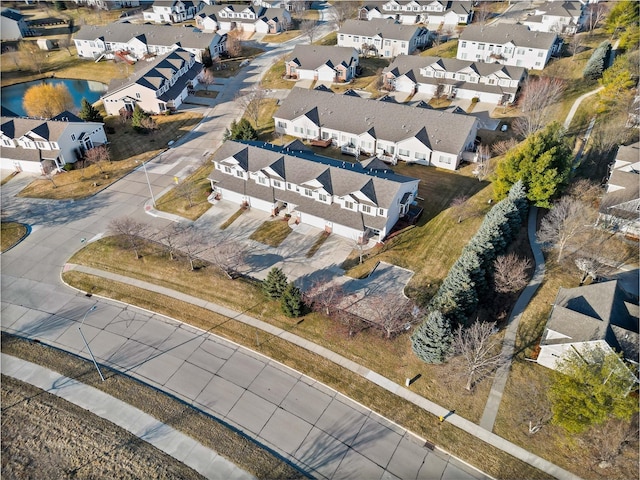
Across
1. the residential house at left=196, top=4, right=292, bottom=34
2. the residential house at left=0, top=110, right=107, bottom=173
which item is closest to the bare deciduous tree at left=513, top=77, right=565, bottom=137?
the residential house at left=0, top=110, right=107, bottom=173

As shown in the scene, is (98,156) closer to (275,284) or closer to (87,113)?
(87,113)

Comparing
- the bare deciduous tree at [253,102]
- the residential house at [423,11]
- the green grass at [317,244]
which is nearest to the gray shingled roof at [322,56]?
the bare deciduous tree at [253,102]

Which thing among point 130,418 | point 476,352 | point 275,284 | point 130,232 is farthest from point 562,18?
point 130,418

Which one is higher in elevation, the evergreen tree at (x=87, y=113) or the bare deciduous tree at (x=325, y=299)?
the evergreen tree at (x=87, y=113)

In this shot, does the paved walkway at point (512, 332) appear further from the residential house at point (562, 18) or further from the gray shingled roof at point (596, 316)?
the residential house at point (562, 18)

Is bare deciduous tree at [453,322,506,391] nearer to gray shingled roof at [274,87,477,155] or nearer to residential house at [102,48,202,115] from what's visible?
gray shingled roof at [274,87,477,155]

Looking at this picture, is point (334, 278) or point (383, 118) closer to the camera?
point (334, 278)

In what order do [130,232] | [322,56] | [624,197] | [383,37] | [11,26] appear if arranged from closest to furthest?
[624,197] → [130,232] → [322,56] → [383,37] → [11,26]
